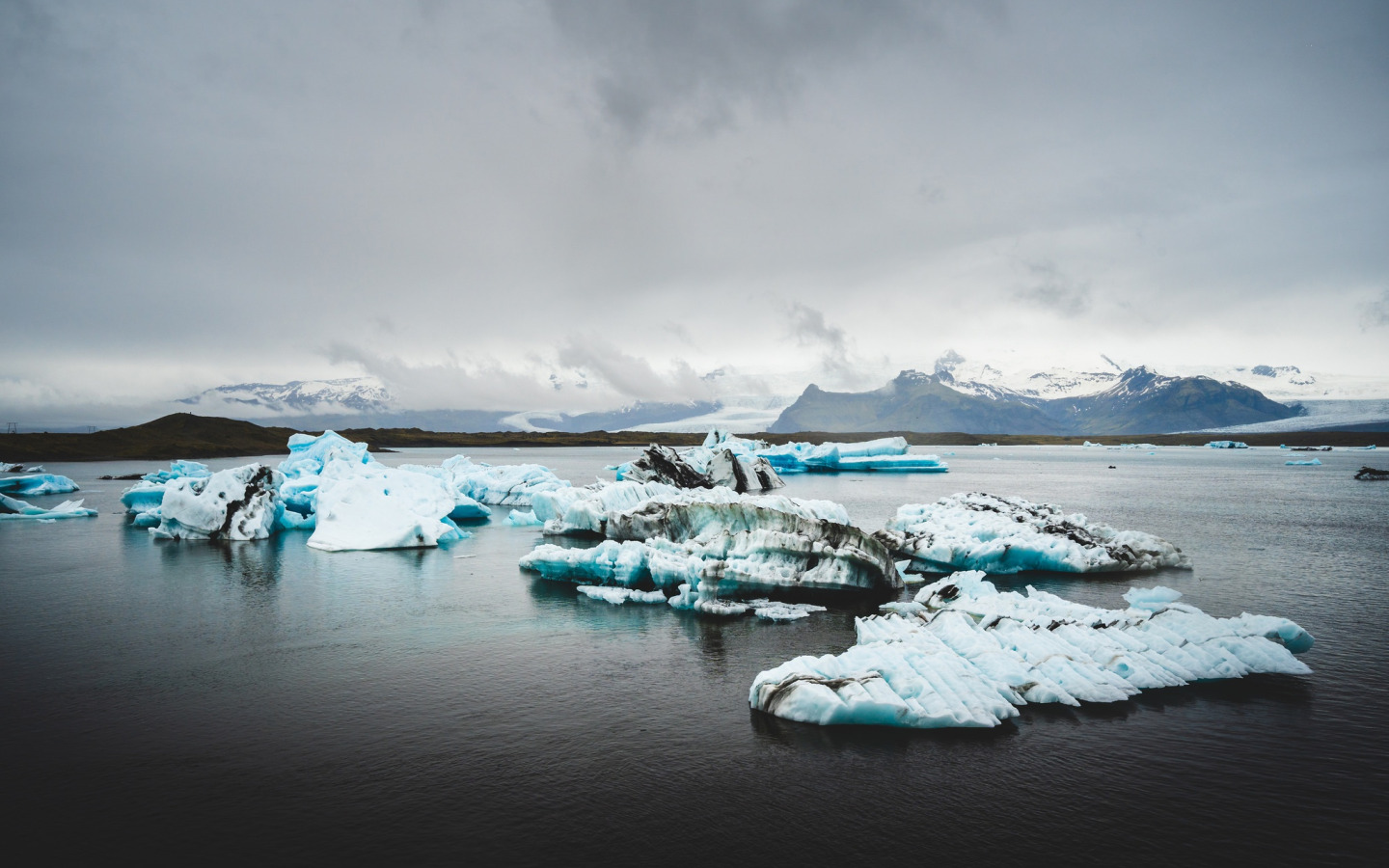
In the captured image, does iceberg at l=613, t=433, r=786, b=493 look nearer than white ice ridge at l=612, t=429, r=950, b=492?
Yes

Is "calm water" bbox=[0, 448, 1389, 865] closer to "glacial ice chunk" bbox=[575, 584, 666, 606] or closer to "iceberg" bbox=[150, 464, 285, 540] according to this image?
"glacial ice chunk" bbox=[575, 584, 666, 606]

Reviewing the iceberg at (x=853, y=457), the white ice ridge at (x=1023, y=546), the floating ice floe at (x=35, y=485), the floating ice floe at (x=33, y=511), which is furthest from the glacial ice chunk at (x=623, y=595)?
the iceberg at (x=853, y=457)

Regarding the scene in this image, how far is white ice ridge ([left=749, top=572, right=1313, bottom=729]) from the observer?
8.07 metres

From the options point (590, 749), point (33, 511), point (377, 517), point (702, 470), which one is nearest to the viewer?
point (590, 749)

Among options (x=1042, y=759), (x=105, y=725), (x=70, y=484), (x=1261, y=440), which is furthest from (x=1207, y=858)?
(x=1261, y=440)

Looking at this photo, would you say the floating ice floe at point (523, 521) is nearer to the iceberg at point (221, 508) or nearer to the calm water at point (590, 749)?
the iceberg at point (221, 508)

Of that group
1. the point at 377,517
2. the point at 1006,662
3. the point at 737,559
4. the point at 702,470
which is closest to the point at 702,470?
the point at 702,470

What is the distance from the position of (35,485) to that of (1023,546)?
158ft

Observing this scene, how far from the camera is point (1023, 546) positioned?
55.0ft

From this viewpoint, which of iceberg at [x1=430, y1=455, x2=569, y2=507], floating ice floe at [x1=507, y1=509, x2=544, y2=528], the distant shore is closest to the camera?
floating ice floe at [x1=507, y1=509, x2=544, y2=528]

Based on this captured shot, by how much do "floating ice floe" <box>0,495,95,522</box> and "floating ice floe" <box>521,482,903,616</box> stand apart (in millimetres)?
23749

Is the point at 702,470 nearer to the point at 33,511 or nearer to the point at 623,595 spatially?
the point at 623,595

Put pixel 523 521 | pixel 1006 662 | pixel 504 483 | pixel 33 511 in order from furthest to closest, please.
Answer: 1. pixel 504 483
2. pixel 33 511
3. pixel 523 521
4. pixel 1006 662

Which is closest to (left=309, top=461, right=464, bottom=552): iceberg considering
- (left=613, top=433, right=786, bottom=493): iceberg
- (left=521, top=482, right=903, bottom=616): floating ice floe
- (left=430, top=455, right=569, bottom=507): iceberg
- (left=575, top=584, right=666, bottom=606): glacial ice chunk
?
(left=521, top=482, right=903, bottom=616): floating ice floe
